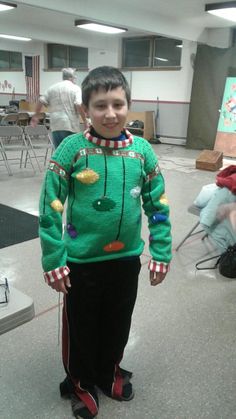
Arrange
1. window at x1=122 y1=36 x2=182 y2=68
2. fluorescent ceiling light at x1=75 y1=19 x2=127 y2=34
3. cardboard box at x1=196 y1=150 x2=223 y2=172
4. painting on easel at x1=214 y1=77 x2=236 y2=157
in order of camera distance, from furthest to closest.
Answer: window at x1=122 y1=36 x2=182 y2=68
painting on easel at x1=214 y1=77 x2=236 y2=157
fluorescent ceiling light at x1=75 y1=19 x2=127 y2=34
cardboard box at x1=196 y1=150 x2=223 y2=172

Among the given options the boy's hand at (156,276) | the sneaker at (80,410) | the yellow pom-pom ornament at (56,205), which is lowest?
the sneaker at (80,410)

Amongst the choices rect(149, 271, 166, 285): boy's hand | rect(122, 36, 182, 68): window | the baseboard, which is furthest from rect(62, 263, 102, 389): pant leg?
rect(122, 36, 182, 68): window

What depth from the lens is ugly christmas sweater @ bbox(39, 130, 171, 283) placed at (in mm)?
1179

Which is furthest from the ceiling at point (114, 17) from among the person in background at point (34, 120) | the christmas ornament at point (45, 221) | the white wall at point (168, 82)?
the christmas ornament at point (45, 221)

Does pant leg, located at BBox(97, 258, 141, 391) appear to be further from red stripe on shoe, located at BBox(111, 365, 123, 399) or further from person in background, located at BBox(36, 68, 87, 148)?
person in background, located at BBox(36, 68, 87, 148)

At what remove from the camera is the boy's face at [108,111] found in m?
1.14

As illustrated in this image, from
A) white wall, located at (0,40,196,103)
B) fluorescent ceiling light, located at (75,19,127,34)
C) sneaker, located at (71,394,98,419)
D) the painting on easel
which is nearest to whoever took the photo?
sneaker, located at (71,394,98,419)

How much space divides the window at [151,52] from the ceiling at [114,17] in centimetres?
124

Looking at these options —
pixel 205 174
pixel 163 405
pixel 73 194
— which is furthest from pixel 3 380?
pixel 205 174

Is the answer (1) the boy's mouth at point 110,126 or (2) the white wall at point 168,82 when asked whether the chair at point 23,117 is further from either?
(1) the boy's mouth at point 110,126

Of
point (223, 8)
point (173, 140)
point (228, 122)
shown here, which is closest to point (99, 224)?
point (223, 8)

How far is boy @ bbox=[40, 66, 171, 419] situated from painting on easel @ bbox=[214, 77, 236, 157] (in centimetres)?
676

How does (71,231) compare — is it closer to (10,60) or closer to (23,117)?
(23,117)

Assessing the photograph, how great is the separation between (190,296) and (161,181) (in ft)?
4.27
